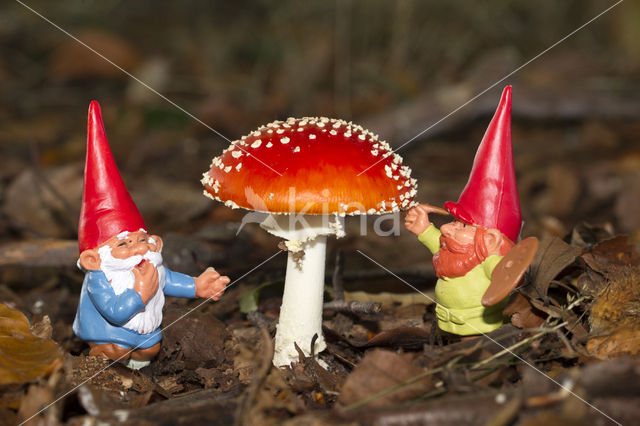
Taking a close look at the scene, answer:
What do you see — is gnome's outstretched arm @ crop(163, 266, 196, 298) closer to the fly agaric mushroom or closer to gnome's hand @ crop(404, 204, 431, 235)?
the fly agaric mushroom

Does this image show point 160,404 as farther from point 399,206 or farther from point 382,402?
point 399,206

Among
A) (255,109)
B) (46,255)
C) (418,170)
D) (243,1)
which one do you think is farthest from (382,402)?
(243,1)

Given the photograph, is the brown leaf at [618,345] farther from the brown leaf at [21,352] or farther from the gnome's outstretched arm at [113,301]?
the brown leaf at [21,352]

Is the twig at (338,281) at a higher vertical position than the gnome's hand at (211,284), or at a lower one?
lower

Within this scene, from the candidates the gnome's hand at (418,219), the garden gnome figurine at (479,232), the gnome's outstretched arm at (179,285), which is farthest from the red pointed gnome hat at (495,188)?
the gnome's outstretched arm at (179,285)

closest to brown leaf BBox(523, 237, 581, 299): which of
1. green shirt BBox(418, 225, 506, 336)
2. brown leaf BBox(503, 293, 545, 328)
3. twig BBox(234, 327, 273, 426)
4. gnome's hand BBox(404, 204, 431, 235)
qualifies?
brown leaf BBox(503, 293, 545, 328)
